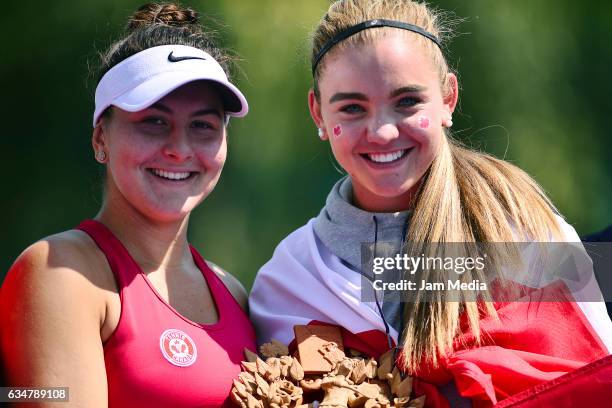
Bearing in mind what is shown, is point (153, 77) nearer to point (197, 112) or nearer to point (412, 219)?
point (197, 112)

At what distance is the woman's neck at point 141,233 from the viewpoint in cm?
278

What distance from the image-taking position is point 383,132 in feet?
9.02

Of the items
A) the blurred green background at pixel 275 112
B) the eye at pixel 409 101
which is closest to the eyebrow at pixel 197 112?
the eye at pixel 409 101

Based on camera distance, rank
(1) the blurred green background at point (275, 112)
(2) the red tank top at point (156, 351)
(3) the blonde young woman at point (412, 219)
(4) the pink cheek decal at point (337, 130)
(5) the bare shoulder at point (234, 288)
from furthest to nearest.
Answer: (1) the blurred green background at point (275, 112), (5) the bare shoulder at point (234, 288), (4) the pink cheek decal at point (337, 130), (3) the blonde young woman at point (412, 219), (2) the red tank top at point (156, 351)

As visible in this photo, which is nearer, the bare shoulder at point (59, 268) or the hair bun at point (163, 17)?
the bare shoulder at point (59, 268)

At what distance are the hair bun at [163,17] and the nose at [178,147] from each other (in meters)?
0.39

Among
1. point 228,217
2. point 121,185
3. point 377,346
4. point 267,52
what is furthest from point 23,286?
point 267,52

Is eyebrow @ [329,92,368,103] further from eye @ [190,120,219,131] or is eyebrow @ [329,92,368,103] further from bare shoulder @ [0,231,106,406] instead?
bare shoulder @ [0,231,106,406]

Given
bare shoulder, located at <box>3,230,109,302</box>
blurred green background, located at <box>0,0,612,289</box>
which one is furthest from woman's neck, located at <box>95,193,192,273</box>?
blurred green background, located at <box>0,0,612,289</box>

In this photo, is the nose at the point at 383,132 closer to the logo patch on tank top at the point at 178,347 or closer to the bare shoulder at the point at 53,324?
the logo patch on tank top at the point at 178,347

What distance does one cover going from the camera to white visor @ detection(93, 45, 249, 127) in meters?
2.64

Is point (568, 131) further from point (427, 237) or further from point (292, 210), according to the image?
point (427, 237)

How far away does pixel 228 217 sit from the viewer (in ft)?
15.9

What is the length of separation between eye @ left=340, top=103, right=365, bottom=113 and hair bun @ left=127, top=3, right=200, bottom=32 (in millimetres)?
547
